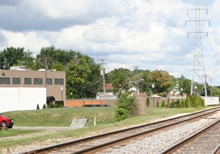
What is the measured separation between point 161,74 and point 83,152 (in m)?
137

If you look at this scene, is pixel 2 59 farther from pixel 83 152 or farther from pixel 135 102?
pixel 83 152

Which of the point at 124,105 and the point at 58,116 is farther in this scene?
the point at 58,116

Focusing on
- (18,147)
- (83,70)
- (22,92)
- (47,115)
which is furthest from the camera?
(83,70)

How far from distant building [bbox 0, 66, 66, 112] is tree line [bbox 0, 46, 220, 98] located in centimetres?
1316

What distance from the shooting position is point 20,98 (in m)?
86.1

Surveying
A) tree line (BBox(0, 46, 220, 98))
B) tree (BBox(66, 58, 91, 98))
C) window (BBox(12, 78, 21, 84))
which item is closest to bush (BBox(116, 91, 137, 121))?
window (BBox(12, 78, 21, 84))

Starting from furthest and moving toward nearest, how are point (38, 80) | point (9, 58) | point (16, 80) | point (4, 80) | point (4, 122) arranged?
point (9, 58) < point (38, 80) < point (16, 80) < point (4, 80) < point (4, 122)

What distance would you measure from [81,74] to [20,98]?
52589 millimetres

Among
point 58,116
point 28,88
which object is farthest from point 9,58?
point 58,116

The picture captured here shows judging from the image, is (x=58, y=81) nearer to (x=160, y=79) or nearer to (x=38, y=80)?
(x=38, y=80)

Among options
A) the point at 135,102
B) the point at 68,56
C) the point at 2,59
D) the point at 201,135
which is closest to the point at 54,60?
the point at 68,56

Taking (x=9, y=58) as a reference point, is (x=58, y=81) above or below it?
below

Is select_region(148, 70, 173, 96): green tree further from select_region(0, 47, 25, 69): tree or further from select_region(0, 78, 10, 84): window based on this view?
select_region(0, 78, 10, 84): window

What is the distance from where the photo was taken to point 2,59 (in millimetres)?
159625
